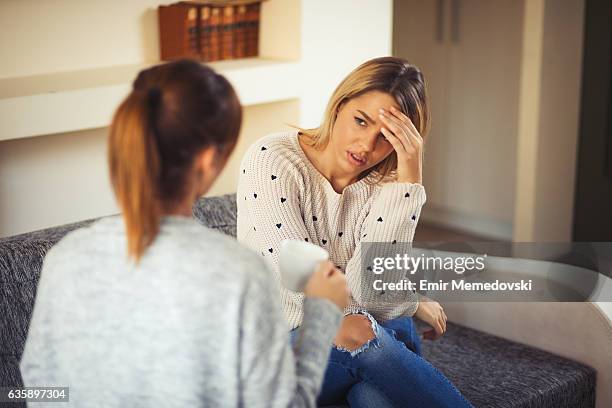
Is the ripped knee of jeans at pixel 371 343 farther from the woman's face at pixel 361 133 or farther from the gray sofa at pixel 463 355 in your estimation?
the woman's face at pixel 361 133

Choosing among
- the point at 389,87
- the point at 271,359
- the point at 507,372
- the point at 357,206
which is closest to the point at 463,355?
the point at 507,372

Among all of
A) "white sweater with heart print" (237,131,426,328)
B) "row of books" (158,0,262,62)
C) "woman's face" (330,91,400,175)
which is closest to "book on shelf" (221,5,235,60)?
"row of books" (158,0,262,62)

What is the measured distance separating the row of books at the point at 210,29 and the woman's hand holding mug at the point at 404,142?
903mm

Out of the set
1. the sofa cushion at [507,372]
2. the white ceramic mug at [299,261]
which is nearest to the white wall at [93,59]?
the sofa cushion at [507,372]

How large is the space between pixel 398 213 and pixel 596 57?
2.46 m

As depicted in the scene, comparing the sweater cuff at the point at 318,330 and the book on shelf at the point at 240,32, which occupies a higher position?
the book on shelf at the point at 240,32

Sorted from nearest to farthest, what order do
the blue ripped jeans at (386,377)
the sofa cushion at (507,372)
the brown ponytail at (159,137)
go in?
the brown ponytail at (159,137) < the blue ripped jeans at (386,377) < the sofa cushion at (507,372)

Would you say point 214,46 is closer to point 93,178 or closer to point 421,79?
point 93,178

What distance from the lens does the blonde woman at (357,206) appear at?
6.25 feet

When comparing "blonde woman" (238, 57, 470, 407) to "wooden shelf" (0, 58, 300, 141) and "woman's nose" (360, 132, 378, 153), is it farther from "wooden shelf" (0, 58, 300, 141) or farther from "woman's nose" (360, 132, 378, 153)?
"wooden shelf" (0, 58, 300, 141)

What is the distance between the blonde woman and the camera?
1904mm

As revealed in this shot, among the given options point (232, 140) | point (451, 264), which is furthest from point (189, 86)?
point (451, 264)

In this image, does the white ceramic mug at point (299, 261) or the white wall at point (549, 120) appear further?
the white wall at point (549, 120)

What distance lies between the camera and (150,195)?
1.20 metres
